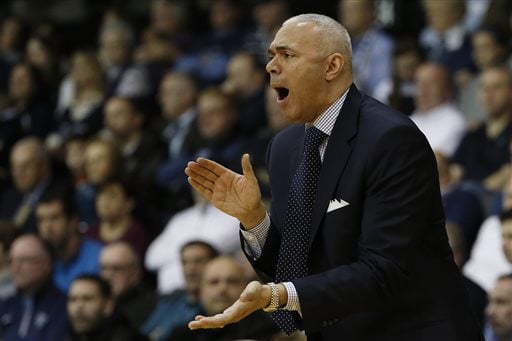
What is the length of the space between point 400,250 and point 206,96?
5.84 m

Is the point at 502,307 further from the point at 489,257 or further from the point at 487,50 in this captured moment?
the point at 487,50

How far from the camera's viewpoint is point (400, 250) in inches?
124

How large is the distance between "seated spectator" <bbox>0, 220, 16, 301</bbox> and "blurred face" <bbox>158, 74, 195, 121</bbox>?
6.61 ft

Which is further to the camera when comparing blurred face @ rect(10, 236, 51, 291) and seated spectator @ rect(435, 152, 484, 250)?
blurred face @ rect(10, 236, 51, 291)

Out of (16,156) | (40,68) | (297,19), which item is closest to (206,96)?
(16,156)

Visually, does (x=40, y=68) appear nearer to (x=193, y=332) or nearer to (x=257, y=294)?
(x=193, y=332)

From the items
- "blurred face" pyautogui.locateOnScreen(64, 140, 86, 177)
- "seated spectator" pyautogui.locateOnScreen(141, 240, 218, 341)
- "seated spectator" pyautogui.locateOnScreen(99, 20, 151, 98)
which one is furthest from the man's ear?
"seated spectator" pyautogui.locateOnScreen(99, 20, 151, 98)

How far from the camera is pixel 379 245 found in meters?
3.17

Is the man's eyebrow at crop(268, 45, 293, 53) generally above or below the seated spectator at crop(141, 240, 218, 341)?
above

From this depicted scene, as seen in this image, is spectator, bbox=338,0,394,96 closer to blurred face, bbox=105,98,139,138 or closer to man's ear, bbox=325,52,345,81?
Result: blurred face, bbox=105,98,139,138

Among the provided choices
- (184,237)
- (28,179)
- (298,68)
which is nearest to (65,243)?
(184,237)

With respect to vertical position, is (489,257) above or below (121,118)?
below

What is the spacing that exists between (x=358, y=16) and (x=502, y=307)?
4.12 metres

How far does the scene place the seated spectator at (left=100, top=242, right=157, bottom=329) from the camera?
7250 mm
